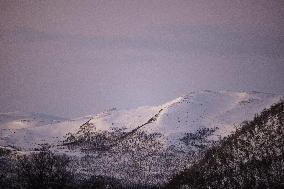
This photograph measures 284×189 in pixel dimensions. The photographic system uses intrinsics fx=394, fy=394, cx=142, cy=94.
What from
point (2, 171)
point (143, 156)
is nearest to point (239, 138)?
point (143, 156)

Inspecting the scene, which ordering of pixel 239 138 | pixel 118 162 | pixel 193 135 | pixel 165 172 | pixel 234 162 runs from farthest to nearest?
1. pixel 193 135
2. pixel 118 162
3. pixel 165 172
4. pixel 239 138
5. pixel 234 162

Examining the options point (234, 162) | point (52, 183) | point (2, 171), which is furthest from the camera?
point (2, 171)

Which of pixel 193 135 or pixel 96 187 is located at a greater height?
pixel 193 135

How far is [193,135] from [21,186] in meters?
98.9

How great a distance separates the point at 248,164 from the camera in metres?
98.9

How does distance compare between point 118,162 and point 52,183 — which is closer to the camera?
point 52,183

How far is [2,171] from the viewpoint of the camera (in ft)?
449

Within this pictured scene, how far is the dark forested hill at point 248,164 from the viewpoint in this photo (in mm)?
87562

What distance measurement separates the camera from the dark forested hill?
8756 cm

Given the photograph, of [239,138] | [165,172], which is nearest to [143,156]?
[165,172]

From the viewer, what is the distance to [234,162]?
106 meters

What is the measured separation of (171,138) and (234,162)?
283ft

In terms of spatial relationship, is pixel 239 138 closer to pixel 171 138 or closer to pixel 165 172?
pixel 165 172

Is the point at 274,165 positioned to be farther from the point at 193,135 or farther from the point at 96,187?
the point at 193,135
